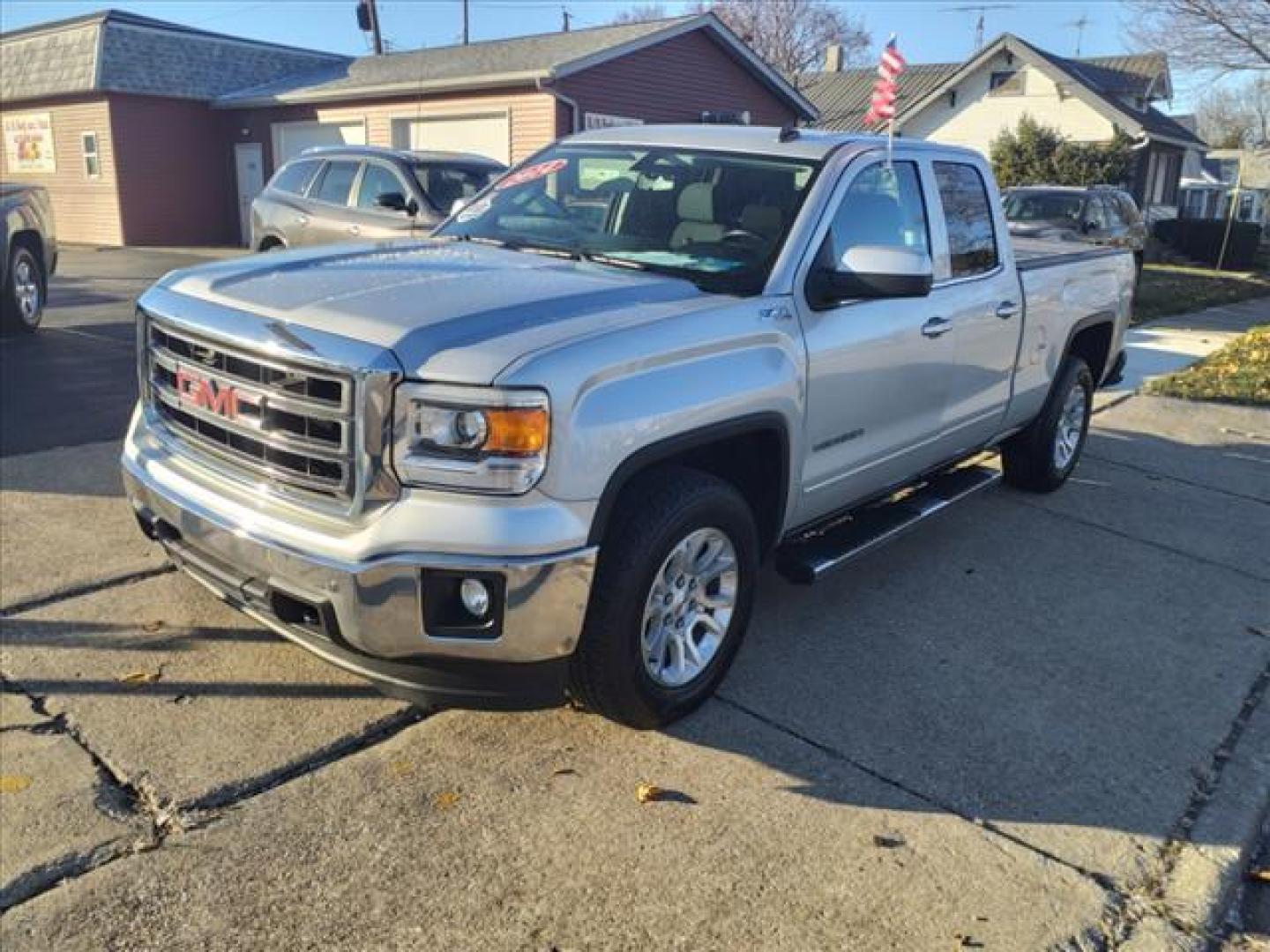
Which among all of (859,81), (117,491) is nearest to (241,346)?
(117,491)

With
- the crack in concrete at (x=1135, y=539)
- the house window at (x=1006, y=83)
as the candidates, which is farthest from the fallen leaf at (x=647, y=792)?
the house window at (x=1006, y=83)

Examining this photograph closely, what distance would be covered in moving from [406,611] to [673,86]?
19891 mm

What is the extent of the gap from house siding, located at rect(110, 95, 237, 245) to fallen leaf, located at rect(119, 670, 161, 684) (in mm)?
22537

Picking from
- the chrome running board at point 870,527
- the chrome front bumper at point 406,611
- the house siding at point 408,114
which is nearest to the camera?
the chrome front bumper at point 406,611

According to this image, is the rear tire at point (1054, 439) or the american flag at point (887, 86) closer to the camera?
the american flag at point (887, 86)

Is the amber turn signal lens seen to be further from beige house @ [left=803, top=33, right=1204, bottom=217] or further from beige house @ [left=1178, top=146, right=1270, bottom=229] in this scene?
beige house @ [left=1178, top=146, right=1270, bottom=229]

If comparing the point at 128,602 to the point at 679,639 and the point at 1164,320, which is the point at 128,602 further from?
the point at 1164,320

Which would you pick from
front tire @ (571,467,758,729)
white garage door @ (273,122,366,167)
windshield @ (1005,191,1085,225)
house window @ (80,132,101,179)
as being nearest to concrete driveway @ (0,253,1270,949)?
front tire @ (571,467,758,729)

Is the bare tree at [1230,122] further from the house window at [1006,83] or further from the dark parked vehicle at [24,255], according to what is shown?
the dark parked vehicle at [24,255]

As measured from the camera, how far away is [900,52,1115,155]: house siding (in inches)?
1287

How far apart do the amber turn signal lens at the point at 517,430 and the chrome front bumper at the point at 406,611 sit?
0.29 meters

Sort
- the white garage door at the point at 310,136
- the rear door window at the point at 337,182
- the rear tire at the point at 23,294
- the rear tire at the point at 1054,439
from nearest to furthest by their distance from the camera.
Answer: the rear tire at the point at 1054,439, the rear tire at the point at 23,294, the rear door window at the point at 337,182, the white garage door at the point at 310,136

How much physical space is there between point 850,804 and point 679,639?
2.45ft

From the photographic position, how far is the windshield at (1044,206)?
59.1 feet
